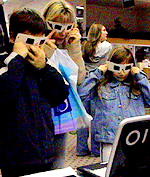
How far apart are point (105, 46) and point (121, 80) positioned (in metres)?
1.43

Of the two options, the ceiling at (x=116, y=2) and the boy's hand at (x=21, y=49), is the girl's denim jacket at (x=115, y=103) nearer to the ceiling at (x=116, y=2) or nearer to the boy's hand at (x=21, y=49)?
the boy's hand at (x=21, y=49)

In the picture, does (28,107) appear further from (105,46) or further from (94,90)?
(105,46)

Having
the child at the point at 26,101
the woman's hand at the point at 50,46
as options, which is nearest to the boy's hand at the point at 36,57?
the child at the point at 26,101

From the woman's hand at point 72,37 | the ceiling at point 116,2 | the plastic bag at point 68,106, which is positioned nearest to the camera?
the plastic bag at point 68,106

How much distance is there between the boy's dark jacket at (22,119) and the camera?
139 centimetres

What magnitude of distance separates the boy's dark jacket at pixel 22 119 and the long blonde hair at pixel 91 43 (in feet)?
6.67

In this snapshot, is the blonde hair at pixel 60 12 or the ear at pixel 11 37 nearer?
the ear at pixel 11 37

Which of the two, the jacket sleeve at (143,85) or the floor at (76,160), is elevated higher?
the jacket sleeve at (143,85)

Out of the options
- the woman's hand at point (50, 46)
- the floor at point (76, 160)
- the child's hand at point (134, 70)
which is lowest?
the floor at point (76, 160)

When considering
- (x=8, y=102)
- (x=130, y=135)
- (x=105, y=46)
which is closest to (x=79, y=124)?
(x=8, y=102)

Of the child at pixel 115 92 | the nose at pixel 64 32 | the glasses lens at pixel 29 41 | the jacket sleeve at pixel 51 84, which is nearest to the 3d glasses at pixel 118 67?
the child at pixel 115 92

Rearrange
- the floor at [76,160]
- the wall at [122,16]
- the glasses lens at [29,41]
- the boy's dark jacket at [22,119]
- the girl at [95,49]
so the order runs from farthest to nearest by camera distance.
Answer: the wall at [122,16]
the girl at [95,49]
the floor at [76,160]
the glasses lens at [29,41]
the boy's dark jacket at [22,119]

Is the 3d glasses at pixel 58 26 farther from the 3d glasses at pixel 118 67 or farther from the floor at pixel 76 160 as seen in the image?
the floor at pixel 76 160

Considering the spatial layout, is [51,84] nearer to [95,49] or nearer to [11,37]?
[11,37]
